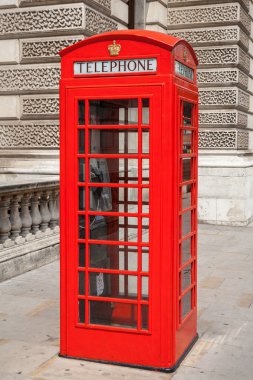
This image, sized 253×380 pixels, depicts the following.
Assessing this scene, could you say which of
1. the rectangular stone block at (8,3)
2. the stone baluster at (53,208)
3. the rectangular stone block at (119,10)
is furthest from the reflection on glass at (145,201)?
the rectangular stone block at (119,10)

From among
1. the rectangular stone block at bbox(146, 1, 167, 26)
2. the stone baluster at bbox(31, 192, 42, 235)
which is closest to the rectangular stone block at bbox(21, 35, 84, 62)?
the stone baluster at bbox(31, 192, 42, 235)

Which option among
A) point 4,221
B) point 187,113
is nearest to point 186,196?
point 187,113

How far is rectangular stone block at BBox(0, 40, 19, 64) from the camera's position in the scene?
32.7 ft

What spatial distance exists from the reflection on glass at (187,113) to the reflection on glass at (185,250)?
0.87m

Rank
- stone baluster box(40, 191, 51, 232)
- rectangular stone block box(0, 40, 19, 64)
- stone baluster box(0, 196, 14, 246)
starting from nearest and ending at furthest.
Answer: stone baluster box(0, 196, 14, 246) < stone baluster box(40, 191, 51, 232) < rectangular stone block box(0, 40, 19, 64)

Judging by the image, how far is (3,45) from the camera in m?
10.1

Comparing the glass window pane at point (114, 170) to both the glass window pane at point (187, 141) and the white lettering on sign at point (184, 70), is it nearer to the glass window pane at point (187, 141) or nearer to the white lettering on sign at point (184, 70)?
the glass window pane at point (187, 141)

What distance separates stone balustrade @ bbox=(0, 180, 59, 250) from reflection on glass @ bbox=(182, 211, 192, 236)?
9.90ft

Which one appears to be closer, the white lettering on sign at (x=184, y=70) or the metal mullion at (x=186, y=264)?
the white lettering on sign at (x=184, y=70)

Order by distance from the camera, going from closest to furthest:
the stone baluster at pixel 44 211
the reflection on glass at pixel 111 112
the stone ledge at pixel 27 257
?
the reflection on glass at pixel 111 112 < the stone ledge at pixel 27 257 < the stone baluster at pixel 44 211

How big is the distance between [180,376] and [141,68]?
2.10 meters

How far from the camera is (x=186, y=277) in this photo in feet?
15.3

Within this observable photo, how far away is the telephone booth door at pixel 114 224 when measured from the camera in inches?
165

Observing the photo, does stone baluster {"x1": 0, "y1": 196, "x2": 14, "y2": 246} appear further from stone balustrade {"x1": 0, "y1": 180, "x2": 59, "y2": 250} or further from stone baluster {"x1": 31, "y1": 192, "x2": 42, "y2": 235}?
stone baluster {"x1": 31, "y1": 192, "x2": 42, "y2": 235}
